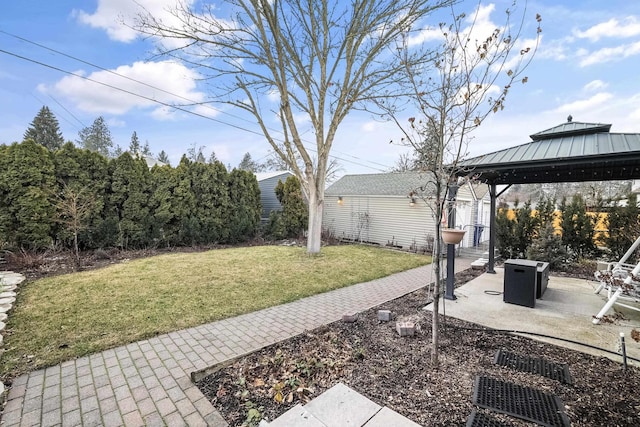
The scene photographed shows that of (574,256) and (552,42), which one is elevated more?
(552,42)

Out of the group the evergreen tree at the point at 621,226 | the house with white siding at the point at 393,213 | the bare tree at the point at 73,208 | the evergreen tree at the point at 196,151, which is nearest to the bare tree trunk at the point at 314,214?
the house with white siding at the point at 393,213

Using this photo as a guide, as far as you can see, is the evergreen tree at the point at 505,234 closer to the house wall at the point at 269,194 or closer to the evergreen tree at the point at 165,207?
the house wall at the point at 269,194

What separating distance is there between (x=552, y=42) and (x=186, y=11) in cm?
818

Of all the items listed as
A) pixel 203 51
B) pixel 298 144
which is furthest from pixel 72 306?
pixel 203 51

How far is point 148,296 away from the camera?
15.2 feet

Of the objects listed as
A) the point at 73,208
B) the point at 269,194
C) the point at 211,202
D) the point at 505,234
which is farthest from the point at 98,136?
the point at 505,234

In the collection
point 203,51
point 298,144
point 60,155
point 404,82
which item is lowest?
point 60,155

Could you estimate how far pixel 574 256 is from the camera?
308 inches

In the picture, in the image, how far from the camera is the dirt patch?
6.72 feet

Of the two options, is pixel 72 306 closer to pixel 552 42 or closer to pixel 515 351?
pixel 515 351

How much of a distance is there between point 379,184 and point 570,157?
9.41m

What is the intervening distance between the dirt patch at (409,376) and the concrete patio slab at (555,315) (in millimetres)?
436

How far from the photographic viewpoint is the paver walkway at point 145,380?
6.59 ft

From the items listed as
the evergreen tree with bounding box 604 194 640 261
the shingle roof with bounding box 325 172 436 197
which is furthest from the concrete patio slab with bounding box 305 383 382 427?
the shingle roof with bounding box 325 172 436 197
